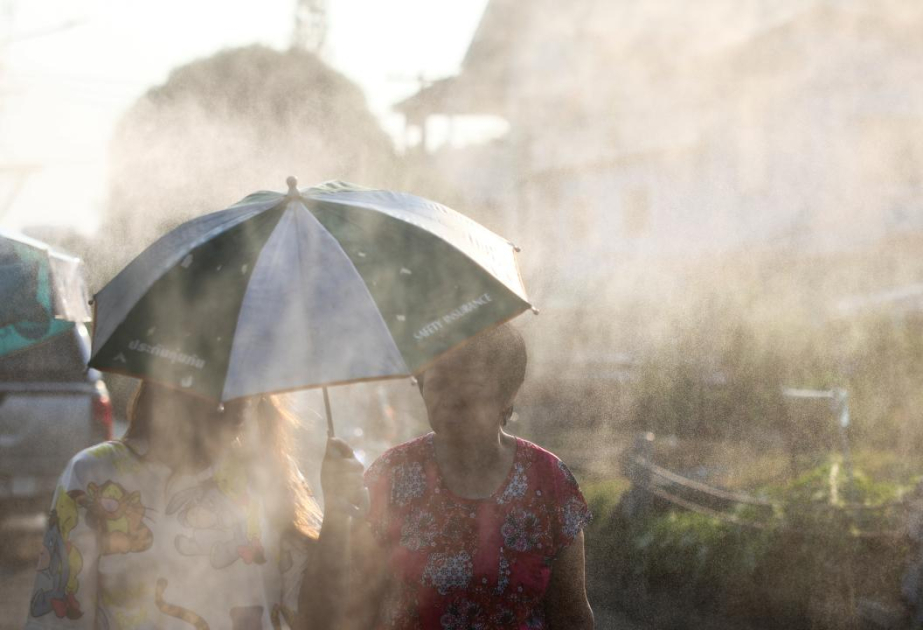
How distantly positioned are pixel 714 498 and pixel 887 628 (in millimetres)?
1844

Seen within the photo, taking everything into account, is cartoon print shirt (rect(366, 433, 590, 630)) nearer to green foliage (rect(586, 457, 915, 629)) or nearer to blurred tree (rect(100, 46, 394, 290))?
green foliage (rect(586, 457, 915, 629))

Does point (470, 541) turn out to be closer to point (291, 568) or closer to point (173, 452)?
point (291, 568)

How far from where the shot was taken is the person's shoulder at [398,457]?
2.89 meters

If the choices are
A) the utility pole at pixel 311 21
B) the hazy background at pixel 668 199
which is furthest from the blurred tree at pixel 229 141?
the utility pole at pixel 311 21

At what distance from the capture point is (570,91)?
2092 centimetres

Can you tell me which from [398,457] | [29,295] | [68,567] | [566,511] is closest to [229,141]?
[29,295]

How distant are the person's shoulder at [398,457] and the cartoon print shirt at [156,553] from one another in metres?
0.39

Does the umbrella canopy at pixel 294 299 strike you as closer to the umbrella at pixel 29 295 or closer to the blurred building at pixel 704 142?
the umbrella at pixel 29 295

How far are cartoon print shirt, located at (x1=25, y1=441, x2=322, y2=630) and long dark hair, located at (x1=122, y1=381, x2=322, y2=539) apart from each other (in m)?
0.05

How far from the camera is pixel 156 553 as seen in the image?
2424 mm

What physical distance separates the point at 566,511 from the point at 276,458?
0.75m

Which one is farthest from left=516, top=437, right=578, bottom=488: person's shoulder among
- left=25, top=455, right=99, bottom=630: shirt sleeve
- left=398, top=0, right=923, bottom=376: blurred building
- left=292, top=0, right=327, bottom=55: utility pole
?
left=292, top=0, right=327, bottom=55: utility pole

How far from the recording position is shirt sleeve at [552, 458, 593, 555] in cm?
280

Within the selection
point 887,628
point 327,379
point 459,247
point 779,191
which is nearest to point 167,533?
point 327,379
